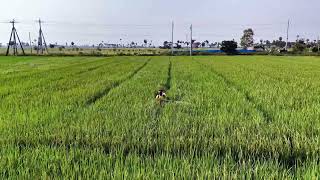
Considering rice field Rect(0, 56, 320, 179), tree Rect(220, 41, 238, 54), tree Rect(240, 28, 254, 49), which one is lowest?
rice field Rect(0, 56, 320, 179)

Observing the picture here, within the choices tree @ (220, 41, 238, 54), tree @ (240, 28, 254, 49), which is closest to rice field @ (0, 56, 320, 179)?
tree @ (220, 41, 238, 54)

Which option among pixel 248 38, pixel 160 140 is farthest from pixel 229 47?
pixel 160 140

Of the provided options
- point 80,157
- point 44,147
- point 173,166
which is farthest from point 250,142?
point 44,147

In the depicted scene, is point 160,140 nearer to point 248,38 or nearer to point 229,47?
point 229,47

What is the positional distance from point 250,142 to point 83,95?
17.8 feet

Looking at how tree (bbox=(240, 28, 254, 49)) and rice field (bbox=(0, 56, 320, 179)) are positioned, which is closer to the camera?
rice field (bbox=(0, 56, 320, 179))

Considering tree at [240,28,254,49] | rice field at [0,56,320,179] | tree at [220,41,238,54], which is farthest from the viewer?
tree at [240,28,254,49]

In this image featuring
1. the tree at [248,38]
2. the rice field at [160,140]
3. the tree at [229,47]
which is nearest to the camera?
the rice field at [160,140]

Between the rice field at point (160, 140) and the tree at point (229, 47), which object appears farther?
the tree at point (229, 47)

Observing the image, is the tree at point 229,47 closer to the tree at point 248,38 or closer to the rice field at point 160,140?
the tree at point 248,38

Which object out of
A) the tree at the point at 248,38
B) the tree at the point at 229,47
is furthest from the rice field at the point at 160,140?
the tree at the point at 248,38

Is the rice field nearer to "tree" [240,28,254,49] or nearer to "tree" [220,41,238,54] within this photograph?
"tree" [220,41,238,54]

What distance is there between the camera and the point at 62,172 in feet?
10.4

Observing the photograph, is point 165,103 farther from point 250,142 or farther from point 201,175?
point 201,175
